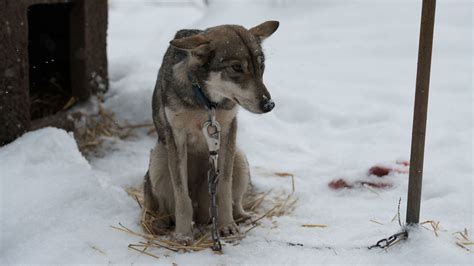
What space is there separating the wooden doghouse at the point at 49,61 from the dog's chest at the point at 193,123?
1608 mm

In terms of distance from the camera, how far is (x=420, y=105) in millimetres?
3461

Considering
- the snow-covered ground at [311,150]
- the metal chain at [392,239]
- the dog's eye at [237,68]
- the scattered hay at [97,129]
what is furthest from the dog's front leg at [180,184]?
the scattered hay at [97,129]

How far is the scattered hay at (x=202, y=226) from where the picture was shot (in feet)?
12.5

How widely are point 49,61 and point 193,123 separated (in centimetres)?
303

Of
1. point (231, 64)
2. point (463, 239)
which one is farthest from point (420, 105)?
point (231, 64)

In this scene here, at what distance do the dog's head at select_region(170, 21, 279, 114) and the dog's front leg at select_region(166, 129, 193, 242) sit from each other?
Answer: 0.46m

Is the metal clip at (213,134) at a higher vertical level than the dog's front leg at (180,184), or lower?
higher

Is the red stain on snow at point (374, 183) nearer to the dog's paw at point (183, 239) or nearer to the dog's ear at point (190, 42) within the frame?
the dog's paw at point (183, 239)

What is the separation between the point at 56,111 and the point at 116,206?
6.79 feet

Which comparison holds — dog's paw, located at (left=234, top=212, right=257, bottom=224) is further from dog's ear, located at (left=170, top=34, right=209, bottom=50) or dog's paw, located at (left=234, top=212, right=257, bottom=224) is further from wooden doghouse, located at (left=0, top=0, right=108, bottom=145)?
wooden doghouse, located at (left=0, top=0, right=108, bottom=145)

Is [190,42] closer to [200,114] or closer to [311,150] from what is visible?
[200,114]

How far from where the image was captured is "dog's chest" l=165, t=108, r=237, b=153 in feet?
12.4

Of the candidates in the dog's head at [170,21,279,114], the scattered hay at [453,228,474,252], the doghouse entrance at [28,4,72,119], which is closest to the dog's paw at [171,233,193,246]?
the dog's head at [170,21,279,114]

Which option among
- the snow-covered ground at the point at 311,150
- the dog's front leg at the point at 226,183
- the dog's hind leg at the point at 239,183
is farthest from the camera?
the dog's hind leg at the point at 239,183
